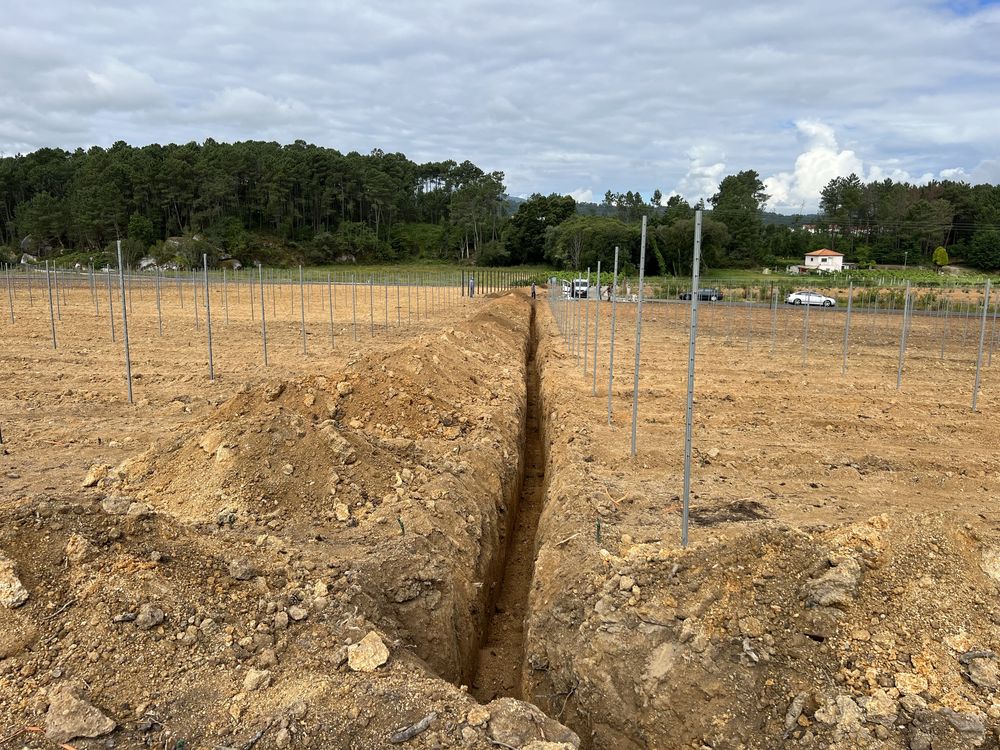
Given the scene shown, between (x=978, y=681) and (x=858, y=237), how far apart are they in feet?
316

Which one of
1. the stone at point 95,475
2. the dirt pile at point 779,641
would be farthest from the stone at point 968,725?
the stone at point 95,475

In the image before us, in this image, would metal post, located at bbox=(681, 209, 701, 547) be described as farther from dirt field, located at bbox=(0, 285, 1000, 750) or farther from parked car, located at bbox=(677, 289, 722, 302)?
parked car, located at bbox=(677, 289, 722, 302)

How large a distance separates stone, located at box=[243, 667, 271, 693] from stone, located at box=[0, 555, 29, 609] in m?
1.53

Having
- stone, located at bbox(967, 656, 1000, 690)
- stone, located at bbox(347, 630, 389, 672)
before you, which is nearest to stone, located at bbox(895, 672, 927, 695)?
stone, located at bbox(967, 656, 1000, 690)

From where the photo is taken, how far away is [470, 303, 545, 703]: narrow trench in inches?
219

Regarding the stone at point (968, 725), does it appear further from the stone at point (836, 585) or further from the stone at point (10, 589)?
the stone at point (10, 589)

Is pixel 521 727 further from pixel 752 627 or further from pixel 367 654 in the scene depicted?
pixel 752 627

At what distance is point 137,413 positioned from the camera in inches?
401

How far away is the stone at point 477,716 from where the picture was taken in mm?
3582

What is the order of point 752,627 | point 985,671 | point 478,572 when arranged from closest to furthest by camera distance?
point 985,671, point 752,627, point 478,572

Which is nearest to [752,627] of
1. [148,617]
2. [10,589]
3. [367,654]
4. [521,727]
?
[521,727]

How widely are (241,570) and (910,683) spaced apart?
4483mm

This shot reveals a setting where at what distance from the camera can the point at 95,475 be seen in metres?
6.95

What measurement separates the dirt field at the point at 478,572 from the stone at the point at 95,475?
21 millimetres
